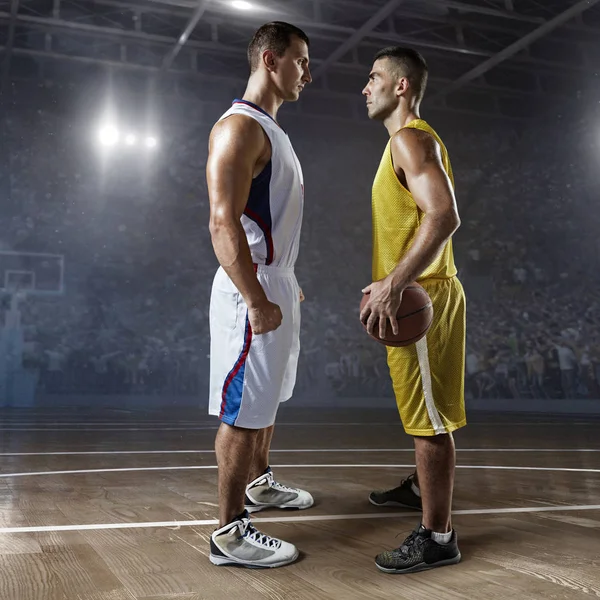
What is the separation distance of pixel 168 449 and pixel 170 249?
7491 mm

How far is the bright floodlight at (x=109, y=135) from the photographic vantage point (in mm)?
11703

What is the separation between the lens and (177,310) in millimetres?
11477

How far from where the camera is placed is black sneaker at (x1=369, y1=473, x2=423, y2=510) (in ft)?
8.67

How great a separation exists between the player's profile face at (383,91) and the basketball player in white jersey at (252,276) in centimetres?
24

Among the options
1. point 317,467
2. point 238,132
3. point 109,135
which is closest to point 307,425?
point 317,467

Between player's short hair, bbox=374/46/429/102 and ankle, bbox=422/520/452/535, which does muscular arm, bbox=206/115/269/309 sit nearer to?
player's short hair, bbox=374/46/429/102

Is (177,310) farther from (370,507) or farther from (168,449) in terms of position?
(370,507)

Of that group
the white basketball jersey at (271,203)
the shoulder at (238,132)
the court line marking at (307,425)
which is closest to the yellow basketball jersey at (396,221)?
the white basketball jersey at (271,203)

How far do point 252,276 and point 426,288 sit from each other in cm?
50

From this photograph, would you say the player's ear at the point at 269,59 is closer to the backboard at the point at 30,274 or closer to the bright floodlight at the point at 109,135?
the backboard at the point at 30,274

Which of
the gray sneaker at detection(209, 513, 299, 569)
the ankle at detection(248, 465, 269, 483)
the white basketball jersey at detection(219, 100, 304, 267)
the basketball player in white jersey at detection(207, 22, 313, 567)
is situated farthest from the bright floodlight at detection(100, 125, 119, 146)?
the gray sneaker at detection(209, 513, 299, 569)

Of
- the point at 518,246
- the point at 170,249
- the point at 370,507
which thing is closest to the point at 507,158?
the point at 518,246

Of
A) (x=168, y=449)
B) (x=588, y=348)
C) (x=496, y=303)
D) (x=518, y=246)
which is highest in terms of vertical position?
(x=518, y=246)

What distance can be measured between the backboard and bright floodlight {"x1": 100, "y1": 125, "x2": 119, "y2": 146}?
7.27ft
